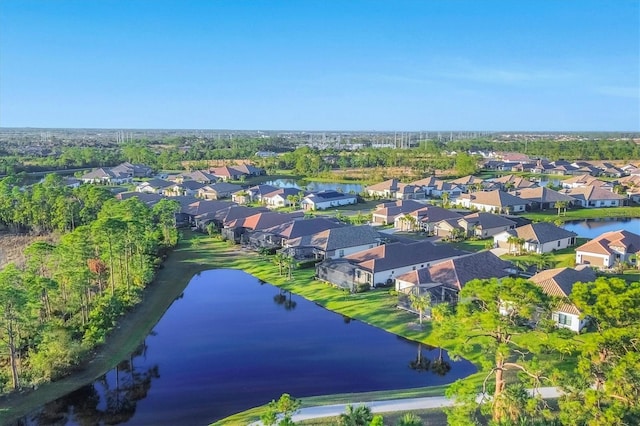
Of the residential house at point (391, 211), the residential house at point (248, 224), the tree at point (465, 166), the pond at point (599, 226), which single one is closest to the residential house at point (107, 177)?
the residential house at point (248, 224)

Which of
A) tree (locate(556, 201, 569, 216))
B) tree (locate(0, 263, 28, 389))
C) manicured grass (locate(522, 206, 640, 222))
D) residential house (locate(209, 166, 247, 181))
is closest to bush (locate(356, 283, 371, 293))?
→ tree (locate(0, 263, 28, 389))

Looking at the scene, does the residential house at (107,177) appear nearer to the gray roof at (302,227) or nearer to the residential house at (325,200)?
the residential house at (325,200)

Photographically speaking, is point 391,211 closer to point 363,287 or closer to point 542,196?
point 542,196

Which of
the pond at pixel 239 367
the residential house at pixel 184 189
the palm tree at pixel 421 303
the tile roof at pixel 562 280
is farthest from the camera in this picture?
the residential house at pixel 184 189

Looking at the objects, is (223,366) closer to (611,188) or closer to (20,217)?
(20,217)

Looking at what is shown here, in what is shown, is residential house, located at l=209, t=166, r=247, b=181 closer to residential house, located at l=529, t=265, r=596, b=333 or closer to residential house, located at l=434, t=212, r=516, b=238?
residential house, located at l=434, t=212, r=516, b=238

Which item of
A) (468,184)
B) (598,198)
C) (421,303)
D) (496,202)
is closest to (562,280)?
(421,303)

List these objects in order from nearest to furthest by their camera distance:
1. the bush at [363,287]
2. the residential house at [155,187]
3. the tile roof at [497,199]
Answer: the bush at [363,287], the tile roof at [497,199], the residential house at [155,187]

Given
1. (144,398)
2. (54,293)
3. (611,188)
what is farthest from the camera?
(611,188)

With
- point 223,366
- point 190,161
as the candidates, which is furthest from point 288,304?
point 190,161
